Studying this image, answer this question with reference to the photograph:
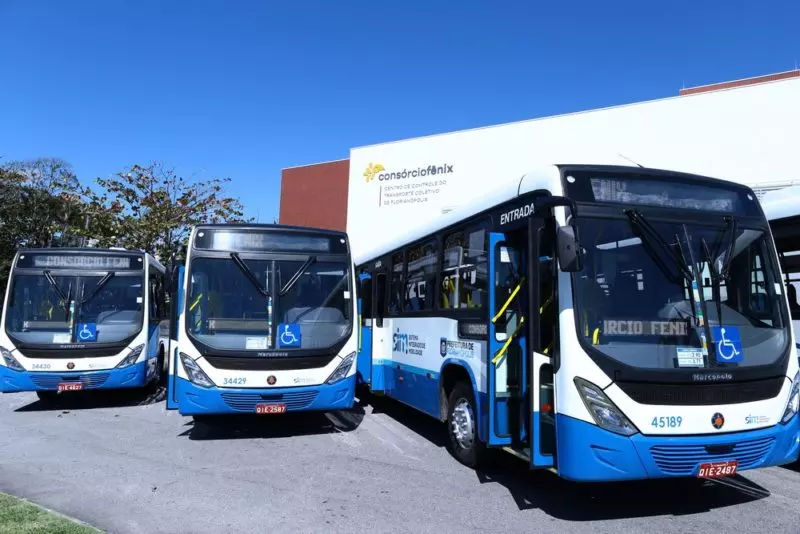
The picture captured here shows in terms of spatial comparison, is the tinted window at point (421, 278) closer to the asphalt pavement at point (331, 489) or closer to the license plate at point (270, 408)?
the asphalt pavement at point (331, 489)

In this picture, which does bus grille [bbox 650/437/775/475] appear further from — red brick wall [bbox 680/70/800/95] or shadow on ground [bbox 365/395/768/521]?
red brick wall [bbox 680/70/800/95]

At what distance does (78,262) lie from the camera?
36.6 feet

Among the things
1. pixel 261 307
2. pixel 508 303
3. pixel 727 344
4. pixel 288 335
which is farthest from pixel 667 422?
pixel 261 307

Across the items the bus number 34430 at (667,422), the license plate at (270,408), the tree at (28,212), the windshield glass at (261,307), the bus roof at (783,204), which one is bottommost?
the license plate at (270,408)

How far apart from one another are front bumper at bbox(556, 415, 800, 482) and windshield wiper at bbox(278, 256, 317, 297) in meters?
4.57

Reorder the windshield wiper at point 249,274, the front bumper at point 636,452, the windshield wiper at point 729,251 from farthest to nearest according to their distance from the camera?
the windshield wiper at point 249,274 → the windshield wiper at point 729,251 → the front bumper at point 636,452

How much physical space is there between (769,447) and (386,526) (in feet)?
10.5

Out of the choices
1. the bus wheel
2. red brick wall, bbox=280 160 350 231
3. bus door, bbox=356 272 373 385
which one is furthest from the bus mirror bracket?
red brick wall, bbox=280 160 350 231

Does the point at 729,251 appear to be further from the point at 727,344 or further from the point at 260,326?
the point at 260,326

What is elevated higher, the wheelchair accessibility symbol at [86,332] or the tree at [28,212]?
the tree at [28,212]

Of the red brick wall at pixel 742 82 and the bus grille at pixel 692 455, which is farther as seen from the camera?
the red brick wall at pixel 742 82

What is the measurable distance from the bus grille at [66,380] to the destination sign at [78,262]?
1.99m

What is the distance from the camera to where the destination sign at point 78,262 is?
35.9 ft

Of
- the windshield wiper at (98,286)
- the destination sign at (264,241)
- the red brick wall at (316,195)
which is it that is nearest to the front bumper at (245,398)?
the destination sign at (264,241)
